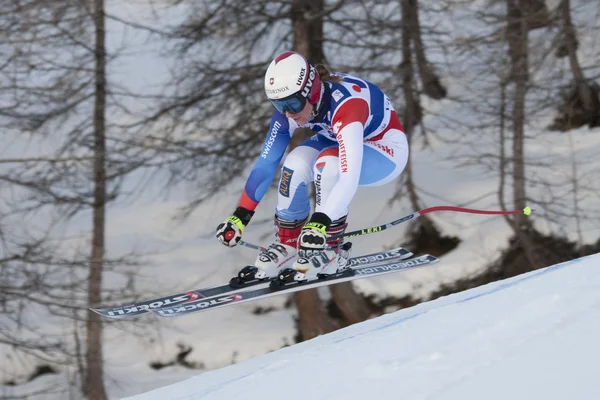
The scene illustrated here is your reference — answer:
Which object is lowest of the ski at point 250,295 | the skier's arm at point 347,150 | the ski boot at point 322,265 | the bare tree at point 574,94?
the ski at point 250,295

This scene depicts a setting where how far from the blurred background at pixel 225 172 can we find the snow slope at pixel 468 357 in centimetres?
604

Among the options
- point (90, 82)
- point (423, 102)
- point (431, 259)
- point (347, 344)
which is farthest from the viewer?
point (423, 102)

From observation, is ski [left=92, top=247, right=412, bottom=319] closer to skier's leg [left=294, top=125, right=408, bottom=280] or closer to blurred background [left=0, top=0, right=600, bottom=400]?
skier's leg [left=294, top=125, right=408, bottom=280]

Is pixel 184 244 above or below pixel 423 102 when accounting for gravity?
below

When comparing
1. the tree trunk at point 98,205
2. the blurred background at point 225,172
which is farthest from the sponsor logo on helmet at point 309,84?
the tree trunk at point 98,205

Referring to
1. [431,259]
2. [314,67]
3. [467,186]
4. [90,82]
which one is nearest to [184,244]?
[90,82]

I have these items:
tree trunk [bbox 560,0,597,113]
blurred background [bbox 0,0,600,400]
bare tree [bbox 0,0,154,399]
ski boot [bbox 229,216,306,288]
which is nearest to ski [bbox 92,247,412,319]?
ski boot [bbox 229,216,306,288]

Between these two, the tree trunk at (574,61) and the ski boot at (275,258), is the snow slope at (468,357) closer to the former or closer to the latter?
the ski boot at (275,258)

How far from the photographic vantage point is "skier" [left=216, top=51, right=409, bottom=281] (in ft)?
15.7

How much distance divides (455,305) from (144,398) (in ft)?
6.42

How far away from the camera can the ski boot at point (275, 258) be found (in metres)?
5.50

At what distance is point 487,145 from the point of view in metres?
13.7

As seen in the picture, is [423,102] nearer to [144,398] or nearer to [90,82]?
[90,82]

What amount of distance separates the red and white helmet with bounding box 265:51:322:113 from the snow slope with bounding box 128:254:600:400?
144 cm
